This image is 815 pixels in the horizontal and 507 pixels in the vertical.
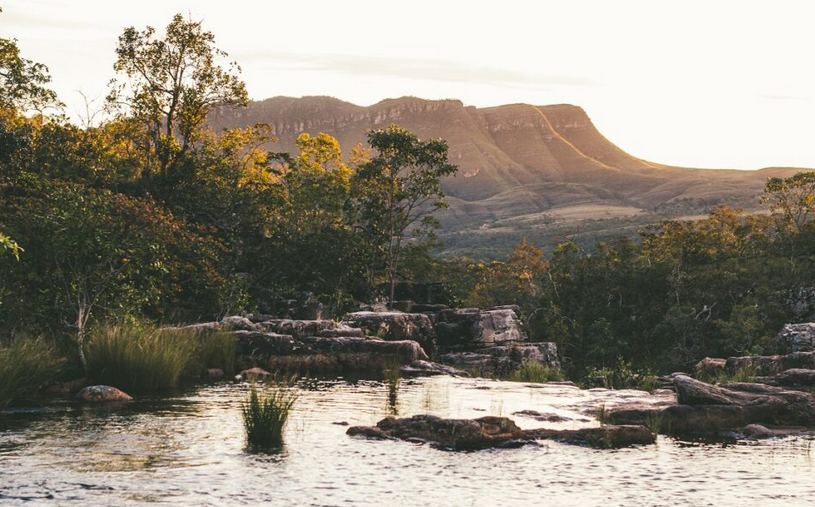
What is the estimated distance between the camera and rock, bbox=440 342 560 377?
3428cm

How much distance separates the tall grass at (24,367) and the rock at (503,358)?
17.2 m

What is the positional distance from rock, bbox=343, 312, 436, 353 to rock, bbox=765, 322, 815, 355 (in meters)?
14.0

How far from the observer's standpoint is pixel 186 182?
43.0 meters

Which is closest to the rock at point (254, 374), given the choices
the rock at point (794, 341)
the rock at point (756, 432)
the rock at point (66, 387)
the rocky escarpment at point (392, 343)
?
the rocky escarpment at point (392, 343)

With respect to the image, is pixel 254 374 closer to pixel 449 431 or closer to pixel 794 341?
pixel 449 431

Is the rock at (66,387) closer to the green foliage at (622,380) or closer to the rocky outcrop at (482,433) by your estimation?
the rocky outcrop at (482,433)

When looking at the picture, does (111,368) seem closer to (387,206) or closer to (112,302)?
(112,302)

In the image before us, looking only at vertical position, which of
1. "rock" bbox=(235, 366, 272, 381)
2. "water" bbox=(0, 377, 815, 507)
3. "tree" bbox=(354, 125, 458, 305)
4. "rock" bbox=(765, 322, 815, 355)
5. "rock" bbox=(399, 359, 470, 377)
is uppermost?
"tree" bbox=(354, 125, 458, 305)

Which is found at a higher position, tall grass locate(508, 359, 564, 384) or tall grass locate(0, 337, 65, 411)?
tall grass locate(0, 337, 65, 411)

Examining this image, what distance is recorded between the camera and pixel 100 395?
2016cm

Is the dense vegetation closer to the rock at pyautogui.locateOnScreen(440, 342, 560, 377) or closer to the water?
the rock at pyautogui.locateOnScreen(440, 342, 560, 377)

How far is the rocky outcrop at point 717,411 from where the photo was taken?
18.1 meters

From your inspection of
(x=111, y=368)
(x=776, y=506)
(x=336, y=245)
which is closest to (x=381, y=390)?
(x=111, y=368)

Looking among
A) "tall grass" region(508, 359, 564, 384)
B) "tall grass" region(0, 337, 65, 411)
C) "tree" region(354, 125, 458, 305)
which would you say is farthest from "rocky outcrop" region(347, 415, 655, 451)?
"tree" region(354, 125, 458, 305)
